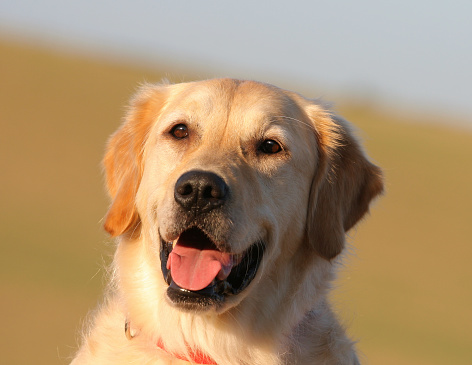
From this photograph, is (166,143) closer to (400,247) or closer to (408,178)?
(400,247)

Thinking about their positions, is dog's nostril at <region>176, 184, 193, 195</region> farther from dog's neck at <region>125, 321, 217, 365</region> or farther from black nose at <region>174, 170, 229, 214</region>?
dog's neck at <region>125, 321, 217, 365</region>

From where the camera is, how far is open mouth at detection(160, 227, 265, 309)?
444 cm

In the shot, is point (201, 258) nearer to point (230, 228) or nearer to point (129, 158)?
point (230, 228)

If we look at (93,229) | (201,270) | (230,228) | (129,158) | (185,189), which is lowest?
(93,229)

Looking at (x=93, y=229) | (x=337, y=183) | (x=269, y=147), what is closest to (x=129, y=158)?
(x=269, y=147)

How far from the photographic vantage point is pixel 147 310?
4.91 m

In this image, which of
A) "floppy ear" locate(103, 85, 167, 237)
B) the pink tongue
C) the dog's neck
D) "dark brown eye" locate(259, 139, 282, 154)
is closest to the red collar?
the dog's neck

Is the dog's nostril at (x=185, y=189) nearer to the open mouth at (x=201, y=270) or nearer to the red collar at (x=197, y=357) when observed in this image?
the open mouth at (x=201, y=270)

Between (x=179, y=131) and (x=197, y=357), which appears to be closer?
(x=197, y=357)

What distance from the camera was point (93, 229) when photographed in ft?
67.6

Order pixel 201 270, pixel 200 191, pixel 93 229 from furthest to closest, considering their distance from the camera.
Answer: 1. pixel 93 229
2. pixel 201 270
3. pixel 200 191

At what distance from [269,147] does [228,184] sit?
628mm

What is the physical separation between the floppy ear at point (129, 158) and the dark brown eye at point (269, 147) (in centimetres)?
88

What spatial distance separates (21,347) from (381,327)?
8056 millimetres
